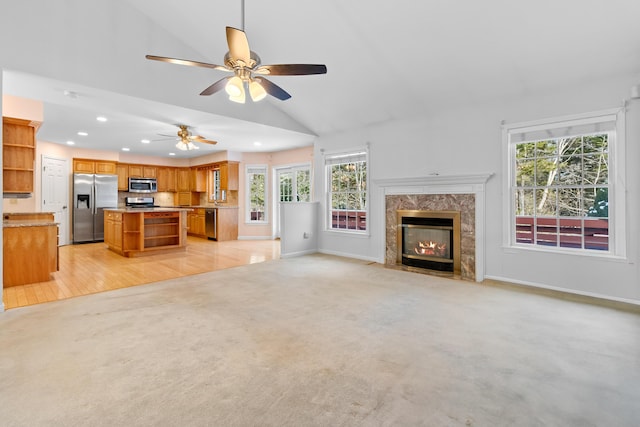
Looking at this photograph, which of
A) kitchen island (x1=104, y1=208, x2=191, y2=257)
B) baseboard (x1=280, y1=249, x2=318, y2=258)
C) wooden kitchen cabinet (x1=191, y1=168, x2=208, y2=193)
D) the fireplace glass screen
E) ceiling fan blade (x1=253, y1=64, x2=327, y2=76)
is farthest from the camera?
wooden kitchen cabinet (x1=191, y1=168, x2=208, y2=193)

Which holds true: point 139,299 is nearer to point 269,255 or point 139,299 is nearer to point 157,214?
point 269,255

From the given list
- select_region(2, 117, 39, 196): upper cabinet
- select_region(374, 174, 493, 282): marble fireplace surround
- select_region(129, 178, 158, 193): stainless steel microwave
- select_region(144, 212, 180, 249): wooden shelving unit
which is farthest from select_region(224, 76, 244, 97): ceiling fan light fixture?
select_region(129, 178, 158, 193): stainless steel microwave

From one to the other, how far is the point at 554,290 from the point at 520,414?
291 centimetres

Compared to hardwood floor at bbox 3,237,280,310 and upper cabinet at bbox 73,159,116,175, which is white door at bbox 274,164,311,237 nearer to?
hardwood floor at bbox 3,237,280,310

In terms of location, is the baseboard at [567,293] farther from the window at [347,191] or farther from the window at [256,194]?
the window at [256,194]

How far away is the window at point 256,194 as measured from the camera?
9148 millimetres

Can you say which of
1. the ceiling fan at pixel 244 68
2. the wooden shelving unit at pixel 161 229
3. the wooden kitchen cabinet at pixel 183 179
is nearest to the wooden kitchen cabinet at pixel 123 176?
the wooden kitchen cabinet at pixel 183 179

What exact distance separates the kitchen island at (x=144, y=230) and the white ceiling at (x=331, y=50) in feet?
6.77

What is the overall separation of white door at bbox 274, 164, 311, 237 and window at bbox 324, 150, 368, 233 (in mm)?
1902

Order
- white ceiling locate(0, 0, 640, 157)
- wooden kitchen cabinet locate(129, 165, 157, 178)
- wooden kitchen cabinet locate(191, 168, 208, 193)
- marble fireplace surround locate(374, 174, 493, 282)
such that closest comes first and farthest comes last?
white ceiling locate(0, 0, 640, 157) → marble fireplace surround locate(374, 174, 493, 282) → wooden kitchen cabinet locate(129, 165, 157, 178) → wooden kitchen cabinet locate(191, 168, 208, 193)

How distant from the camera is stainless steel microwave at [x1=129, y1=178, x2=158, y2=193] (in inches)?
364

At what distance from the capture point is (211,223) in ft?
29.3

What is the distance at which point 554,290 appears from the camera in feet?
12.5

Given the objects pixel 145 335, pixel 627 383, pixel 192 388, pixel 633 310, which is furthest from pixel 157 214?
pixel 633 310
